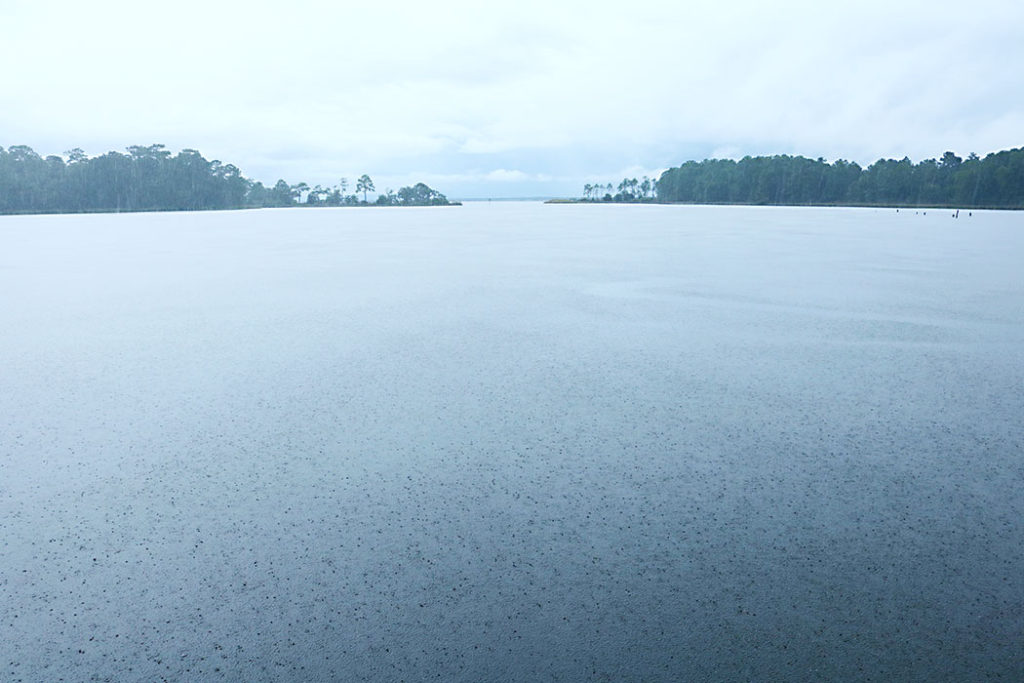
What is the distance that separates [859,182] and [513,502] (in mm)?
171964

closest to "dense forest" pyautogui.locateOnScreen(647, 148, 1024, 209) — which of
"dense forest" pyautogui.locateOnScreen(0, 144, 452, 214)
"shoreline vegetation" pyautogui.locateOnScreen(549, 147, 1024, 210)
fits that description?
"shoreline vegetation" pyautogui.locateOnScreen(549, 147, 1024, 210)

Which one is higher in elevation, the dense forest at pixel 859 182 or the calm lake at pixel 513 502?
the dense forest at pixel 859 182

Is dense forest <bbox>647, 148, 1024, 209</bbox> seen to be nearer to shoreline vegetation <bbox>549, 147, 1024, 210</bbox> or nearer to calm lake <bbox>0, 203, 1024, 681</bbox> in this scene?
shoreline vegetation <bbox>549, 147, 1024, 210</bbox>

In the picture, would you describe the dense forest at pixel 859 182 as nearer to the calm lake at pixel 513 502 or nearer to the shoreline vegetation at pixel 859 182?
the shoreline vegetation at pixel 859 182

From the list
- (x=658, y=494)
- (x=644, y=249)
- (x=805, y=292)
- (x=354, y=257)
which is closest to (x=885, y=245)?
(x=644, y=249)

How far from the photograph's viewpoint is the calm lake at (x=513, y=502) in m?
3.74

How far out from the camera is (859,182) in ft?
498

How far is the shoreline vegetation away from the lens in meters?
123

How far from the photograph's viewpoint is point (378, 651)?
145 inches

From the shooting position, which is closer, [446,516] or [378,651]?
[378,651]

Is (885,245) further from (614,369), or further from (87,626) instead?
(87,626)

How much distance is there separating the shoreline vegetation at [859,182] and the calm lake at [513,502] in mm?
141817

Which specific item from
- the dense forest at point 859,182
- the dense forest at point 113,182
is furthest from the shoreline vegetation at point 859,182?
the dense forest at point 113,182

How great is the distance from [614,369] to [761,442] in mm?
3140
